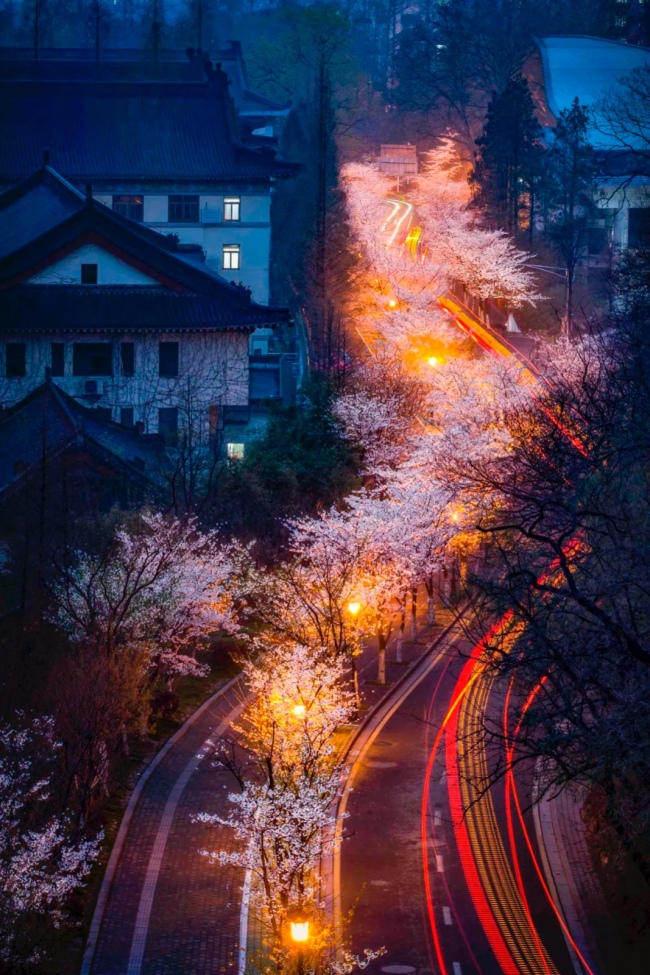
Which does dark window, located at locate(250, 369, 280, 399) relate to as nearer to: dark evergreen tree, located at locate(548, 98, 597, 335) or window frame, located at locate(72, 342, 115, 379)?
window frame, located at locate(72, 342, 115, 379)

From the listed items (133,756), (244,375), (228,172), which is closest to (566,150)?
(228,172)

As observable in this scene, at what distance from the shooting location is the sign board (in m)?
105

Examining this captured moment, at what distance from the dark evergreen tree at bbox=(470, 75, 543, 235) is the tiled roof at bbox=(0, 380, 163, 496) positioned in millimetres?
34194

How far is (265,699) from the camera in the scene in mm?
29453

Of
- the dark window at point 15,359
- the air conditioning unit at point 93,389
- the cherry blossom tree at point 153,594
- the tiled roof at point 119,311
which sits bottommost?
the cherry blossom tree at point 153,594

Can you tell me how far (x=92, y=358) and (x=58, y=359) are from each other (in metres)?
1.27

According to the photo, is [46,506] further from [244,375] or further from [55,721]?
[244,375]

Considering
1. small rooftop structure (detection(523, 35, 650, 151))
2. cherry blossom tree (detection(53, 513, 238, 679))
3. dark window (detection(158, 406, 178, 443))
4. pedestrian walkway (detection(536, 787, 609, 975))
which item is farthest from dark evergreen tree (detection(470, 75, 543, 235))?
pedestrian walkway (detection(536, 787, 609, 975))

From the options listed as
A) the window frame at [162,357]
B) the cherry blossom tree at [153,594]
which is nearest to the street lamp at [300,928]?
the cherry blossom tree at [153,594]

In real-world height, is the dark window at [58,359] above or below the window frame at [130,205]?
below

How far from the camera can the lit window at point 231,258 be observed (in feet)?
248

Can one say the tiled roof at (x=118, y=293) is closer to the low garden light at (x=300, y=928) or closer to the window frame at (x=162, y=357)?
the window frame at (x=162, y=357)

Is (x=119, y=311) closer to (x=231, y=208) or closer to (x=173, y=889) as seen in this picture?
(x=231, y=208)

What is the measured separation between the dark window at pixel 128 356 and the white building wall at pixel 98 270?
2.63 metres
